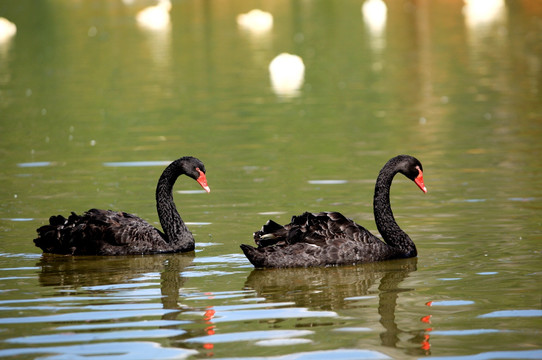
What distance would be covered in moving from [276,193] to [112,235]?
3.49 meters

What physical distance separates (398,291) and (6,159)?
32.7 ft

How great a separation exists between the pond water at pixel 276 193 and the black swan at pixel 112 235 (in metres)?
0.14

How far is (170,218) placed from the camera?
10.3 metres

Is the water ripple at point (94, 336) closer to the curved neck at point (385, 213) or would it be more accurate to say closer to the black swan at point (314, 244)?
the black swan at point (314, 244)

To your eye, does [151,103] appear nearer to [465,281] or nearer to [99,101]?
Result: [99,101]

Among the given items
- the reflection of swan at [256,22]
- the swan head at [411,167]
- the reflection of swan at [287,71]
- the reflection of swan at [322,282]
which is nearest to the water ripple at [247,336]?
the reflection of swan at [322,282]

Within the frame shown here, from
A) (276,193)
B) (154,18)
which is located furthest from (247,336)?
(154,18)

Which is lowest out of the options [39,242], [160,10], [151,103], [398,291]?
[398,291]

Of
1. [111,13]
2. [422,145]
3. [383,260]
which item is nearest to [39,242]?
[383,260]

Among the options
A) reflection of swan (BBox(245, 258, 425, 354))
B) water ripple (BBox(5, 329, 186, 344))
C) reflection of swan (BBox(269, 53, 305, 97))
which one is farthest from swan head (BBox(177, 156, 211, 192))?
reflection of swan (BBox(269, 53, 305, 97))

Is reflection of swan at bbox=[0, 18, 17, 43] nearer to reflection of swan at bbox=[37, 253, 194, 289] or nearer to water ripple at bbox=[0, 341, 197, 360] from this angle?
reflection of swan at bbox=[37, 253, 194, 289]

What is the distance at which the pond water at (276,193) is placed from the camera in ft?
23.6

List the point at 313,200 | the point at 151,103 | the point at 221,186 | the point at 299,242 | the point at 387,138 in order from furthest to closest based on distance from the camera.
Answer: the point at 151,103 < the point at 387,138 < the point at 221,186 < the point at 313,200 < the point at 299,242

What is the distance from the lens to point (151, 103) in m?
24.1
